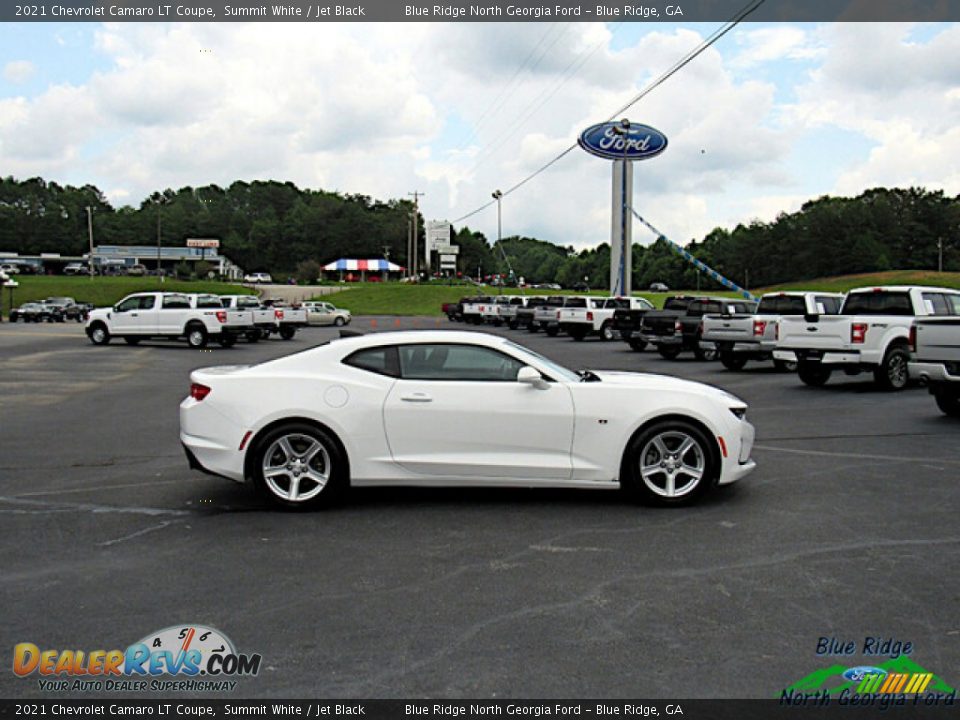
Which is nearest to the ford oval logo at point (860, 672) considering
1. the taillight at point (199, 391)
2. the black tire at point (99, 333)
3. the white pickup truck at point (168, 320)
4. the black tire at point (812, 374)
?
the taillight at point (199, 391)

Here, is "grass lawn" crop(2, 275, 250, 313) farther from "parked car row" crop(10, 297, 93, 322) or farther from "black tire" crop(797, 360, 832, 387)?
"black tire" crop(797, 360, 832, 387)

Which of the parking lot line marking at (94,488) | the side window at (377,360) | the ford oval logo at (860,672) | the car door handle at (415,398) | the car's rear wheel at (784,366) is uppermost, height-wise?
the side window at (377,360)

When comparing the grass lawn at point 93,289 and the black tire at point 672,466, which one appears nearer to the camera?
the black tire at point 672,466

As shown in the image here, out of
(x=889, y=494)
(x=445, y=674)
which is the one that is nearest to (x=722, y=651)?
(x=445, y=674)

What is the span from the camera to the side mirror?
23.0 ft

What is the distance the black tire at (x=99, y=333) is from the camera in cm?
3179

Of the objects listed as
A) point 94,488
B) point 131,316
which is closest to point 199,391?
point 94,488

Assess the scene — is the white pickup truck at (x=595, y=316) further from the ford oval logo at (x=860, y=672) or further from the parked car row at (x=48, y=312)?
the parked car row at (x=48, y=312)

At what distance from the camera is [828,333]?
1631cm

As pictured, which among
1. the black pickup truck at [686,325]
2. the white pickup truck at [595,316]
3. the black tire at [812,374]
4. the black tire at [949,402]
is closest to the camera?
the black tire at [949,402]

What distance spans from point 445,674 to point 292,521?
10.1ft

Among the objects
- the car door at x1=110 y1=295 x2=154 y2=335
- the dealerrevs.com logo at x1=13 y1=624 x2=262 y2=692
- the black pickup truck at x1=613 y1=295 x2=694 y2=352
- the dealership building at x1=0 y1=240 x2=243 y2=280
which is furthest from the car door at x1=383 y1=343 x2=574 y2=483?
the dealership building at x1=0 y1=240 x2=243 y2=280

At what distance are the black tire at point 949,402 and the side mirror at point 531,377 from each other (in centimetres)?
812

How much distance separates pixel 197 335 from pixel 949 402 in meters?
24.9
